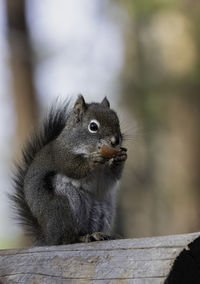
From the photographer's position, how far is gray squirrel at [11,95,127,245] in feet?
9.43

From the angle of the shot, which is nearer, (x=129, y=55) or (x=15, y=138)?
(x=15, y=138)

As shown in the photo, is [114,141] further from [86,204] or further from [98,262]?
[98,262]

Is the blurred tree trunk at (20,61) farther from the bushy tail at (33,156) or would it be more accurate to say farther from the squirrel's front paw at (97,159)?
the squirrel's front paw at (97,159)

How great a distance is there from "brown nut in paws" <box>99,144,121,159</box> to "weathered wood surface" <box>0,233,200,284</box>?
71 centimetres

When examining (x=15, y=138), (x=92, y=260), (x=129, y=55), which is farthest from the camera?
(x=129, y=55)

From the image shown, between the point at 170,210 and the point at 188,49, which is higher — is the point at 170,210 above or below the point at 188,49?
below

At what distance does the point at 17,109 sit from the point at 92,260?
18.7 ft

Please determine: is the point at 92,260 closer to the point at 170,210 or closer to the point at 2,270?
the point at 2,270

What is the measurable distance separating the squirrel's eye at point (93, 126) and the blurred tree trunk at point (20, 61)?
4536mm

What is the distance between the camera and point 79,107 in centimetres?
319

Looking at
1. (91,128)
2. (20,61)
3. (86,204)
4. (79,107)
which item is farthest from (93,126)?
(20,61)

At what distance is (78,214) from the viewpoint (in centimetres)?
289

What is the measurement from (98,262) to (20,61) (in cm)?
605

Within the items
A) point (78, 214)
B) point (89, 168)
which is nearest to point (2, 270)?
point (78, 214)
